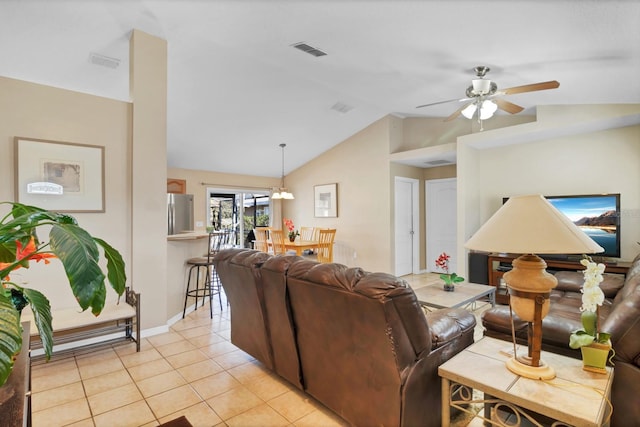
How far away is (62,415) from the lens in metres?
2.07

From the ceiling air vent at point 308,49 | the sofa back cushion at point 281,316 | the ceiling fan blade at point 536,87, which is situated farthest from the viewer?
the ceiling air vent at point 308,49

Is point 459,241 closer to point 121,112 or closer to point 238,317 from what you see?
point 238,317

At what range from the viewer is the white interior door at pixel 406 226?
21.3 feet

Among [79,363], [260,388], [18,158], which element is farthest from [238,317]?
[18,158]

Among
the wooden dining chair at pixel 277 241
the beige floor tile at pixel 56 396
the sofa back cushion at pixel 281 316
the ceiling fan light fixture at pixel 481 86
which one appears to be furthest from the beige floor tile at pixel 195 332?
the ceiling fan light fixture at pixel 481 86

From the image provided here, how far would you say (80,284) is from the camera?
781mm

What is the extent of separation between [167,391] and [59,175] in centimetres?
226

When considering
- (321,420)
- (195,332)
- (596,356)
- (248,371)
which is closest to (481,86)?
(596,356)

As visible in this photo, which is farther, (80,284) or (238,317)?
(238,317)

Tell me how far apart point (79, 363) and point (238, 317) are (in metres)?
1.44

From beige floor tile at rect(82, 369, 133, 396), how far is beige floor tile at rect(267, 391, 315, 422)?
Answer: 120 cm

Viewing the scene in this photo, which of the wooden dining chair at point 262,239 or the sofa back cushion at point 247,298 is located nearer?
the sofa back cushion at point 247,298

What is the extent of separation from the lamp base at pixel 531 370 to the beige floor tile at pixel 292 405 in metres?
1.28

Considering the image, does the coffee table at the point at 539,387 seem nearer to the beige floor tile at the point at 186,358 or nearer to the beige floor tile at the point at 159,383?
the beige floor tile at the point at 159,383
